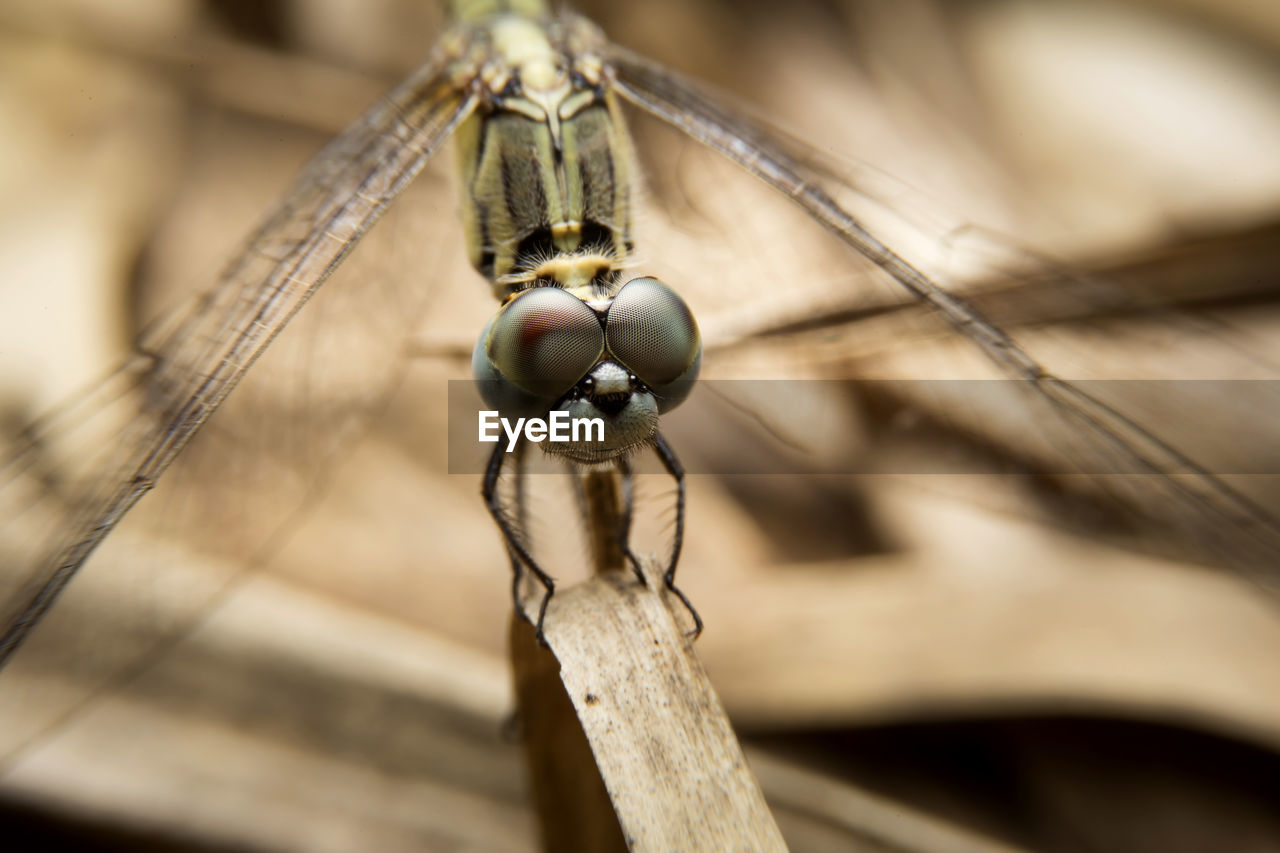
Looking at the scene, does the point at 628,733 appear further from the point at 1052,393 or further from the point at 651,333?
the point at 1052,393

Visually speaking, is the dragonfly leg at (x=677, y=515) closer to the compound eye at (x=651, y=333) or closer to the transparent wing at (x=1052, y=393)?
the compound eye at (x=651, y=333)

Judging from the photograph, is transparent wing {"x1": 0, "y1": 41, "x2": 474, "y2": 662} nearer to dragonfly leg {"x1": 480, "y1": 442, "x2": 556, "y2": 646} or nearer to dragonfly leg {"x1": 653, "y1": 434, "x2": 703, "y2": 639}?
dragonfly leg {"x1": 480, "y1": 442, "x2": 556, "y2": 646}

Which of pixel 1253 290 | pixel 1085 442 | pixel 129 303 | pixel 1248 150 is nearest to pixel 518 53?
pixel 129 303

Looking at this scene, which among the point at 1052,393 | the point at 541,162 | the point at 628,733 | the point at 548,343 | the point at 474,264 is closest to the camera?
the point at 628,733

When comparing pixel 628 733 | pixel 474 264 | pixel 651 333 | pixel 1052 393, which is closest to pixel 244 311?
pixel 474 264

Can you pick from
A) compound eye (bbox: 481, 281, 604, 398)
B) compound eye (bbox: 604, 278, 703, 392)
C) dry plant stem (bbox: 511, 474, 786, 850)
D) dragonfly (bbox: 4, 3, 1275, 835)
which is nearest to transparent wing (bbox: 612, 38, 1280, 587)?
dragonfly (bbox: 4, 3, 1275, 835)
